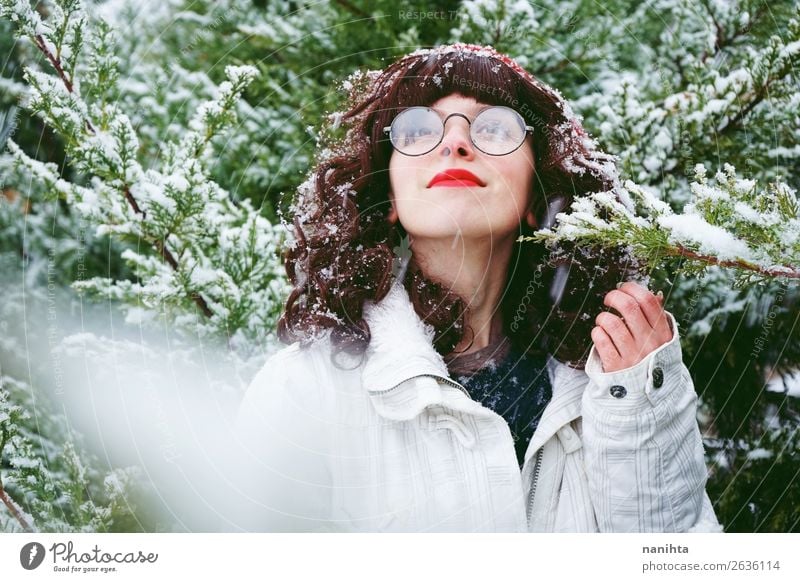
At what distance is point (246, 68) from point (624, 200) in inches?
17.6

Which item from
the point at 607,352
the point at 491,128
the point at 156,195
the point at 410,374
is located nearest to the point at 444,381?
the point at 410,374

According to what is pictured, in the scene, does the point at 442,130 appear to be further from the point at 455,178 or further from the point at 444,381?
the point at 444,381

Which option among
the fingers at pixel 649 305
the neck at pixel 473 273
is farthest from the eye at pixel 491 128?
the fingers at pixel 649 305

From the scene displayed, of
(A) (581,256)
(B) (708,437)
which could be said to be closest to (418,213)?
(A) (581,256)

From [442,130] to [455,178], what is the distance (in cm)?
5

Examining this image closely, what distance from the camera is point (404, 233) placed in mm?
861

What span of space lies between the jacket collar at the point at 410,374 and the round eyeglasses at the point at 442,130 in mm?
151

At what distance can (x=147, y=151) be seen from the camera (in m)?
1.09

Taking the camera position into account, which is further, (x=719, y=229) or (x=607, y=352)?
(x=607, y=352)

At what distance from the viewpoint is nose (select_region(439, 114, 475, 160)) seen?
0.80 metres

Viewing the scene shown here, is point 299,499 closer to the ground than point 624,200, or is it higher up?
closer to the ground

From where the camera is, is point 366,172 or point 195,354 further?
point 195,354

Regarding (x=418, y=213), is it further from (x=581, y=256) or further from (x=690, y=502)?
(x=690, y=502)

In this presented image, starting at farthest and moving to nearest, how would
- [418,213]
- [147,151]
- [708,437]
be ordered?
[147,151]
[708,437]
[418,213]
